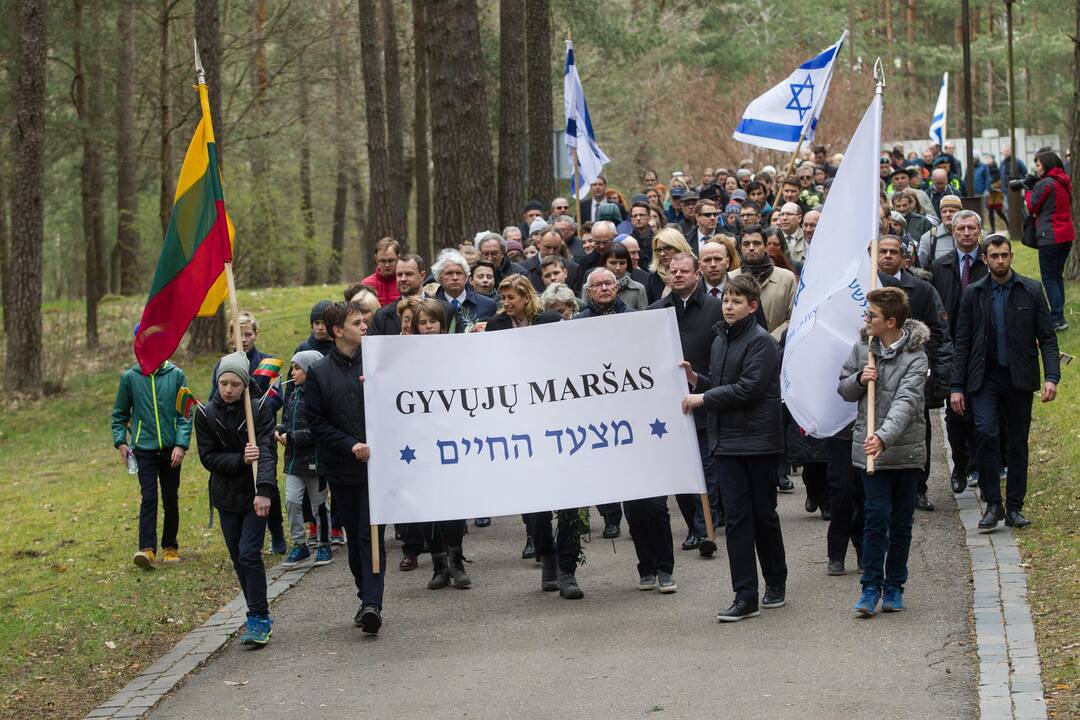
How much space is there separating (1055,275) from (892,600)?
10287 mm

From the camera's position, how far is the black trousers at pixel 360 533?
9.41 metres

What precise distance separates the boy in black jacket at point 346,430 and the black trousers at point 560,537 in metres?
1.07

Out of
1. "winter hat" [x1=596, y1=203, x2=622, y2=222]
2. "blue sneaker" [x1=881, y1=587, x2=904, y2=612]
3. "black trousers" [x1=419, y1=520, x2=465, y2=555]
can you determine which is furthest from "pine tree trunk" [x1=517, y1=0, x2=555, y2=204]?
"blue sneaker" [x1=881, y1=587, x2=904, y2=612]

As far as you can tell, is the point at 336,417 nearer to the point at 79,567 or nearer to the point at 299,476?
the point at 299,476

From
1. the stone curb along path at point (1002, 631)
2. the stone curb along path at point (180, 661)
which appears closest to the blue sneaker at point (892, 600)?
the stone curb along path at point (1002, 631)

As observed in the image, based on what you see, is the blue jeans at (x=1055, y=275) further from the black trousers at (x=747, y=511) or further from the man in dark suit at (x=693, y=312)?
the black trousers at (x=747, y=511)

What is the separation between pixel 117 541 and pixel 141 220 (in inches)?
1043

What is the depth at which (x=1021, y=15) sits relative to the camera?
5628 cm

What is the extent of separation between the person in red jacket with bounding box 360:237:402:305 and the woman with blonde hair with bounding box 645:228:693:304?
7.32ft

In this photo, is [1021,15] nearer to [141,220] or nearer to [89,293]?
[141,220]

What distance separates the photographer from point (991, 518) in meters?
10.7

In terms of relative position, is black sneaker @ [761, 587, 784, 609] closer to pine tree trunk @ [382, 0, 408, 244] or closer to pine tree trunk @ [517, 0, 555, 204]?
pine tree trunk @ [517, 0, 555, 204]

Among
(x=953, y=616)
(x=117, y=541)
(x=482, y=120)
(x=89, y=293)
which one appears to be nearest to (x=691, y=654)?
(x=953, y=616)

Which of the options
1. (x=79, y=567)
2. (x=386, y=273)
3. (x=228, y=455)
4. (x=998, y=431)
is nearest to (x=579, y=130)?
(x=386, y=273)
